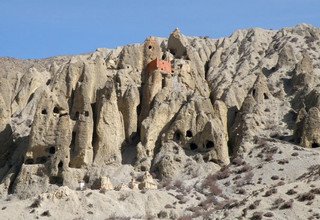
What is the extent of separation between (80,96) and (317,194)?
4004 cm

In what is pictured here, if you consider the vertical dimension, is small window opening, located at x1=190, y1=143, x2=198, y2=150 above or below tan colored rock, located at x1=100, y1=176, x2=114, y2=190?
above

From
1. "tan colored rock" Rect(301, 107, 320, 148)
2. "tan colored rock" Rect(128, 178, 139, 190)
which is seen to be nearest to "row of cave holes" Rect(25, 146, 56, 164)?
"tan colored rock" Rect(128, 178, 139, 190)

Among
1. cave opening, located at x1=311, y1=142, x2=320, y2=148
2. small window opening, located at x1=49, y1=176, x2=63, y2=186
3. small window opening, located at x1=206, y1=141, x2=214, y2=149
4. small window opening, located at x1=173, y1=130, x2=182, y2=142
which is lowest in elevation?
small window opening, located at x1=49, y1=176, x2=63, y2=186

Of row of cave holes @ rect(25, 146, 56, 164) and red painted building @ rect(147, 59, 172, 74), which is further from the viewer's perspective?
red painted building @ rect(147, 59, 172, 74)

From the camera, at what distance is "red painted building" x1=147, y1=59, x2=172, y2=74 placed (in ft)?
252

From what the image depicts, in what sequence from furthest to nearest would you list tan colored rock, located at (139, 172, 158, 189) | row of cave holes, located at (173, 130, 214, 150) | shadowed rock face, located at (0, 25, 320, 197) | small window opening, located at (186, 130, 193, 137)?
small window opening, located at (186, 130, 193, 137), row of cave holes, located at (173, 130, 214, 150), shadowed rock face, located at (0, 25, 320, 197), tan colored rock, located at (139, 172, 158, 189)

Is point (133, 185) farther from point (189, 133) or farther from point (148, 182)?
point (189, 133)

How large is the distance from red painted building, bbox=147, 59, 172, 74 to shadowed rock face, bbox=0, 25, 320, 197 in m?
0.81

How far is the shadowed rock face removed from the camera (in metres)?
65.3

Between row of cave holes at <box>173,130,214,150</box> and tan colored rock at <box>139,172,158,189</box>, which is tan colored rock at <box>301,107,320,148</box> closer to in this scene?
row of cave holes at <box>173,130,214,150</box>

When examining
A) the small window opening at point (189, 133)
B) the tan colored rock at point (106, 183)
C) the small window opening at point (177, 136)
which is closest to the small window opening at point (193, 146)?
the small window opening at point (189, 133)

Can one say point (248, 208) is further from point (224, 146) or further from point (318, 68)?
point (318, 68)

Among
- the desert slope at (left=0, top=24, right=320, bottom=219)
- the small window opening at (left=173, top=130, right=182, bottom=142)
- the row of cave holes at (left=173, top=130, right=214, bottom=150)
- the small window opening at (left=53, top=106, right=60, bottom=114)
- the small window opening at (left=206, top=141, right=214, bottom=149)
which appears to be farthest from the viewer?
the small window opening at (left=53, top=106, right=60, bottom=114)

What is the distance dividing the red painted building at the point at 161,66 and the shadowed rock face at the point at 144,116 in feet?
2.65
